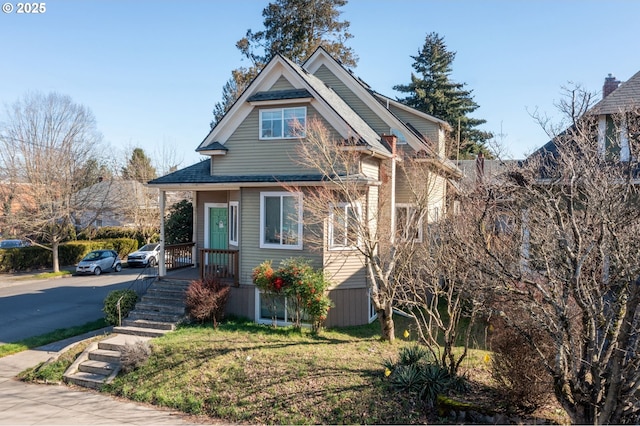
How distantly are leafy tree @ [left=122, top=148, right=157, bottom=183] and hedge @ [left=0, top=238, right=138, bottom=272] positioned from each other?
27.3ft

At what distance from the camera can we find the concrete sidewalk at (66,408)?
8914mm

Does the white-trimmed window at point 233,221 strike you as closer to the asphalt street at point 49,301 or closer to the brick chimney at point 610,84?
the asphalt street at point 49,301

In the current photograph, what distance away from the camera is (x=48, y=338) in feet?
46.1

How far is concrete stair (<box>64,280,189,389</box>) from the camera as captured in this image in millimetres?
11250

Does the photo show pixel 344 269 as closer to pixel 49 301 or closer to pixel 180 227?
pixel 180 227

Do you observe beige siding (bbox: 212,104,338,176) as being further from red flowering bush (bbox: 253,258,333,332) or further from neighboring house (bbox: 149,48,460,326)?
red flowering bush (bbox: 253,258,333,332)

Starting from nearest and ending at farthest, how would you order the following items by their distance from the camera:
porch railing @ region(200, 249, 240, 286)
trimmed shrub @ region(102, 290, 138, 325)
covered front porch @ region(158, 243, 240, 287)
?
trimmed shrub @ region(102, 290, 138, 325) < porch railing @ region(200, 249, 240, 286) < covered front porch @ region(158, 243, 240, 287)

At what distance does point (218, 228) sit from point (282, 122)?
18.6 ft

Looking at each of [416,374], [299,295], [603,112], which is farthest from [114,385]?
[603,112]

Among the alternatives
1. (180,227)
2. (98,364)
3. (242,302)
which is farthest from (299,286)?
(180,227)

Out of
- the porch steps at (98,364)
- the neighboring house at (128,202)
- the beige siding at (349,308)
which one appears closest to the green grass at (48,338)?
the porch steps at (98,364)

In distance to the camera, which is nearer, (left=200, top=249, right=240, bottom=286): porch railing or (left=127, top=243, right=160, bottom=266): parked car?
(left=200, top=249, right=240, bottom=286): porch railing

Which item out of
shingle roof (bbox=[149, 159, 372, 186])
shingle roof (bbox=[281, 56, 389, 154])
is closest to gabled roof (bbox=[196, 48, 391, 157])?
shingle roof (bbox=[281, 56, 389, 154])

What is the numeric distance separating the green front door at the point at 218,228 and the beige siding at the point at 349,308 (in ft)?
19.3
